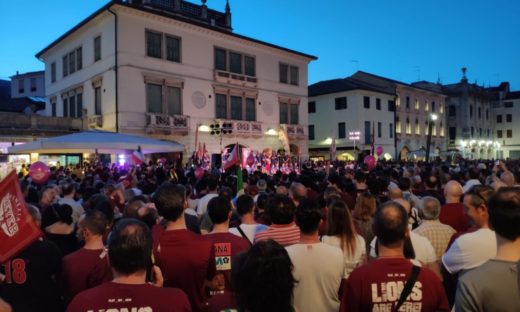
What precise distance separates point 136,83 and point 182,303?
23.6m

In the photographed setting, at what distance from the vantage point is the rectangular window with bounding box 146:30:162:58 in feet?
82.5

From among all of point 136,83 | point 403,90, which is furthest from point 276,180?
point 403,90

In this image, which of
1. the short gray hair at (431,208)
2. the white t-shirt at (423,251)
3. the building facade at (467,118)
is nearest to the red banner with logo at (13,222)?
the white t-shirt at (423,251)

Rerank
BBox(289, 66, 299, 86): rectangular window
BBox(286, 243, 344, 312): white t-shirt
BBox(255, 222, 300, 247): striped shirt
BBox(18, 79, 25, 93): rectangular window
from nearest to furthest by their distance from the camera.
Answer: BBox(286, 243, 344, 312): white t-shirt → BBox(255, 222, 300, 247): striped shirt → BBox(289, 66, 299, 86): rectangular window → BBox(18, 79, 25, 93): rectangular window

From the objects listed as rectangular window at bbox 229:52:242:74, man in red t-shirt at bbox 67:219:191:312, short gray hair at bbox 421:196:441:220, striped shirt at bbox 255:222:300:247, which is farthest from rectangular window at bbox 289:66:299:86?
man in red t-shirt at bbox 67:219:191:312

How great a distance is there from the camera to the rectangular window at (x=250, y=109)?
1214 inches

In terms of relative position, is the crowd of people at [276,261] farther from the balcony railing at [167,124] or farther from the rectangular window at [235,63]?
the rectangular window at [235,63]

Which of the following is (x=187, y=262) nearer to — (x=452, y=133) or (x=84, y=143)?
(x=84, y=143)

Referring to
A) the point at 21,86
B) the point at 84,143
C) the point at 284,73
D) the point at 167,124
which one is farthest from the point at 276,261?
the point at 21,86

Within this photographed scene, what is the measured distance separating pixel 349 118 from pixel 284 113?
36.3 ft

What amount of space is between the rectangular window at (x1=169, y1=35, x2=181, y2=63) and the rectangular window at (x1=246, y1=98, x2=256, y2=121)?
6.40 metres

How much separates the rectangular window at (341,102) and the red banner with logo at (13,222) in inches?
1619

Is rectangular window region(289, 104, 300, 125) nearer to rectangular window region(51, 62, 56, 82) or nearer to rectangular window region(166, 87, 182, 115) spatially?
rectangular window region(166, 87, 182, 115)

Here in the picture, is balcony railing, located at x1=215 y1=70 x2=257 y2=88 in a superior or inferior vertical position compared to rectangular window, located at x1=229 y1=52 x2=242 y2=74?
inferior
